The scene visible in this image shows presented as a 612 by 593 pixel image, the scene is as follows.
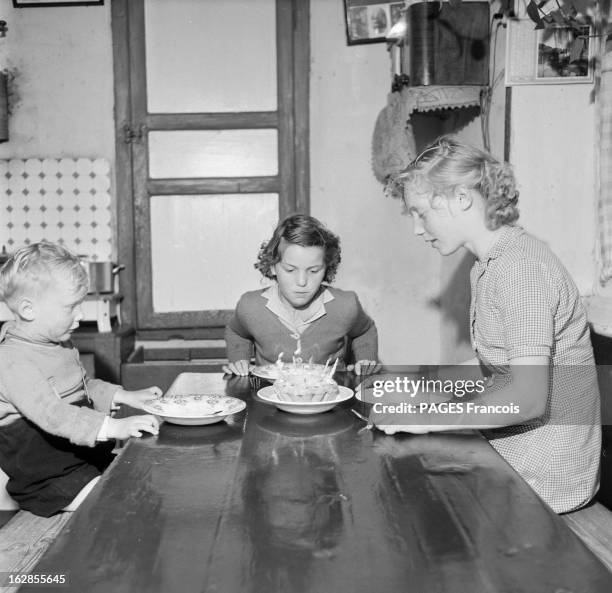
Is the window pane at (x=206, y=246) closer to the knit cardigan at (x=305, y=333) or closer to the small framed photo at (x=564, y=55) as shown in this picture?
the knit cardigan at (x=305, y=333)

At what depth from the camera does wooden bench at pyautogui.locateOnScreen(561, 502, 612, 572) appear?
174cm

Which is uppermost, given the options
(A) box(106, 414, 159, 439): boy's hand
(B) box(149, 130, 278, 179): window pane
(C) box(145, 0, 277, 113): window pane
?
(C) box(145, 0, 277, 113): window pane

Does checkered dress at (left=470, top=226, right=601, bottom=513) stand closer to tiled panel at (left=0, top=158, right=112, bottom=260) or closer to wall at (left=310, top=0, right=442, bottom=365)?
wall at (left=310, top=0, right=442, bottom=365)

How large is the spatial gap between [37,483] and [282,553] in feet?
4.00

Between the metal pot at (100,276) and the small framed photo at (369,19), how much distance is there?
2.05 metres

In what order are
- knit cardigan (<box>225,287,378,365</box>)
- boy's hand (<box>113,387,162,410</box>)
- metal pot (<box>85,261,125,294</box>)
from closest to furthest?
1. boy's hand (<box>113,387,162,410</box>)
2. knit cardigan (<box>225,287,378,365</box>)
3. metal pot (<box>85,261,125,294</box>)

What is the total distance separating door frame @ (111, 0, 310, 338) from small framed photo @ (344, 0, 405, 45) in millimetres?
267

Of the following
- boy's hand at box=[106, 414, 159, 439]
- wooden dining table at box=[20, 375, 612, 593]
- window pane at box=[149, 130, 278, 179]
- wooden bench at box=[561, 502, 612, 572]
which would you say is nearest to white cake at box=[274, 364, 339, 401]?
wooden dining table at box=[20, 375, 612, 593]

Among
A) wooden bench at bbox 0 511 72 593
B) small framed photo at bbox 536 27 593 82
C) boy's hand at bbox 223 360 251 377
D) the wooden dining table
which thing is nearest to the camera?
the wooden dining table

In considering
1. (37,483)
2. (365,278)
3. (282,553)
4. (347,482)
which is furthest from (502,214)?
(365,278)

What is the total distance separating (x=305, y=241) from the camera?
9.23ft

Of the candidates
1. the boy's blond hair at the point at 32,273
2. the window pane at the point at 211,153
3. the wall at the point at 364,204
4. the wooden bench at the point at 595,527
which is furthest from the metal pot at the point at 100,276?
the wooden bench at the point at 595,527

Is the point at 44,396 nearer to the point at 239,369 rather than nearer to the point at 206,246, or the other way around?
the point at 239,369

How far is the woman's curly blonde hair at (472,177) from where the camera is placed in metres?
1.95
